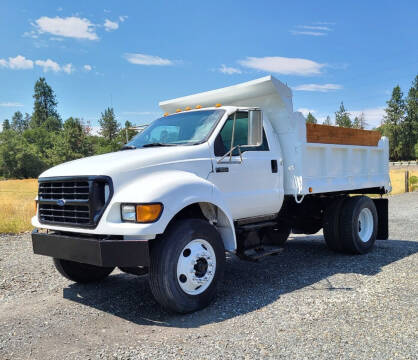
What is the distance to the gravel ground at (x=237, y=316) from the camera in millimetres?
3555

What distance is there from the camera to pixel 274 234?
6.94 m

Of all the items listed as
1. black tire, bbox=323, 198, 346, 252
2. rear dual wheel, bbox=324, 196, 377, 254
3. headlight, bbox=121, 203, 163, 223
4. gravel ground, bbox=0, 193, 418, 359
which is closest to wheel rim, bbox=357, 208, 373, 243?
rear dual wheel, bbox=324, 196, 377, 254

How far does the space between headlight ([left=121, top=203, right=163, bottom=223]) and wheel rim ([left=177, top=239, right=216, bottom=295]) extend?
0.53m

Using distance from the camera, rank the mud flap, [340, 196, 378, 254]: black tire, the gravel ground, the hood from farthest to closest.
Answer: the mud flap, [340, 196, 378, 254]: black tire, the hood, the gravel ground

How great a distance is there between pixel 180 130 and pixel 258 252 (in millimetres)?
1938

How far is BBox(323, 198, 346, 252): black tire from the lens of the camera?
24.1ft

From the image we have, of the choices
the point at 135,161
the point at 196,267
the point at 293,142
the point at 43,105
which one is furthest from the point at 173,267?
the point at 43,105

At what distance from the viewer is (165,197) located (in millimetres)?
4215

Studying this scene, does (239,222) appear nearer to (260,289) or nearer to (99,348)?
(260,289)

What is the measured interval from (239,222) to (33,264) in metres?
3.64

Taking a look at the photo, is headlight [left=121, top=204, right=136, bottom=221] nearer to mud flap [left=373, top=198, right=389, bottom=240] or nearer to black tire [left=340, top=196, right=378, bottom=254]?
black tire [left=340, top=196, right=378, bottom=254]

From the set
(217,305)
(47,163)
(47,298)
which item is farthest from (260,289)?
(47,163)

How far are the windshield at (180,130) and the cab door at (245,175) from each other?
0.21 meters

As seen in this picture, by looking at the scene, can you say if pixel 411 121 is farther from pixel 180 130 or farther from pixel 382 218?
pixel 180 130
